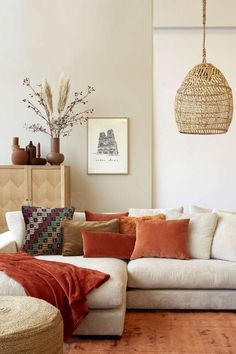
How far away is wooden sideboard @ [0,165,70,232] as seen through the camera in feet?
18.7

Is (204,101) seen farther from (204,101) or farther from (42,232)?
(42,232)

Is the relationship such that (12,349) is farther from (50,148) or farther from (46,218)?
(50,148)

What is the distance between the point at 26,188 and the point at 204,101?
99.7 inches

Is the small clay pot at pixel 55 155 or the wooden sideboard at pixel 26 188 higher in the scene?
the small clay pot at pixel 55 155

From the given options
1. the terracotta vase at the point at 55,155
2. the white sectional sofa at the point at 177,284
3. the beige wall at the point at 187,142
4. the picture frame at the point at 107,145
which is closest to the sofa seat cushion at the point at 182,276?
the white sectional sofa at the point at 177,284

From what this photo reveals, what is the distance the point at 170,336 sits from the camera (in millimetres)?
3424

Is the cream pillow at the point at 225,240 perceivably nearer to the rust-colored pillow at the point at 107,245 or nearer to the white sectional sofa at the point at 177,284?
the white sectional sofa at the point at 177,284

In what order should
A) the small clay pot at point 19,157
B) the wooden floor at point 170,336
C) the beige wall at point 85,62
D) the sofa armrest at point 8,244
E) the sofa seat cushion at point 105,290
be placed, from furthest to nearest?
the beige wall at point 85,62 < the small clay pot at point 19,157 < the sofa armrest at point 8,244 < the sofa seat cushion at point 105,290 < the wooden floor at point 170,336

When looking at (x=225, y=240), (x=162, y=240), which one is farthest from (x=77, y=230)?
(x=225, y=240)

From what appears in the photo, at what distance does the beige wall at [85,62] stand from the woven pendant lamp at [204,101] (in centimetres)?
188

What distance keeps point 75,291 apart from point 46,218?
1315 millimetres

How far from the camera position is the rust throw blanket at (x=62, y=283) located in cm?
325

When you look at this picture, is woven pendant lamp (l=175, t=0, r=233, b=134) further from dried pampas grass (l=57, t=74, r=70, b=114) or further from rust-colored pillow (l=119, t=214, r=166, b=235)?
dried pampas grass (l=57, t=74, r=70, b=114)

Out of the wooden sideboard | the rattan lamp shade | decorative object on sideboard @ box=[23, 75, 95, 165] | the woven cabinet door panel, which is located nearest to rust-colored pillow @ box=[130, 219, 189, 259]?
the rattan lamp shade
